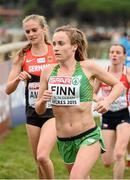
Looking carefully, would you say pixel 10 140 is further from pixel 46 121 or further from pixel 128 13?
pixel 128 13

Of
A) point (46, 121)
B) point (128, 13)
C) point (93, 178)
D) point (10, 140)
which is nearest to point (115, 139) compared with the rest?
point (93, 178)

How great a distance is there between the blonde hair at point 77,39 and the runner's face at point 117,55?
279cm

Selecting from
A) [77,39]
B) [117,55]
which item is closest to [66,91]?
[77,39]

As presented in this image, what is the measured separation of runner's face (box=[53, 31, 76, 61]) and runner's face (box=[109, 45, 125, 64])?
2994 mm

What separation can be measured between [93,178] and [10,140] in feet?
13.2

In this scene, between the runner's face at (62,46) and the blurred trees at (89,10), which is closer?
the runner's face at (62,46)

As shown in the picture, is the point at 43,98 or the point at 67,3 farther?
the point at 67,3

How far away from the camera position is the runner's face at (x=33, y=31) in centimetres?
920

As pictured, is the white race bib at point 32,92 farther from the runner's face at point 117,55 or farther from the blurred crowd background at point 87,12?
the blurred crowd background at point 87,12

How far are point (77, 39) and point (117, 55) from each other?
2929mm

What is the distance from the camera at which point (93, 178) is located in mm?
11148

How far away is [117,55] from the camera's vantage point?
Answer: 10.7 metres

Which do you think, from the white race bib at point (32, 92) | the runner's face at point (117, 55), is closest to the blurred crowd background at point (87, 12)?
the runner's face at point (117, 55)

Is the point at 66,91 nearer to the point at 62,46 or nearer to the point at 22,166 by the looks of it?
the point at 62,46
